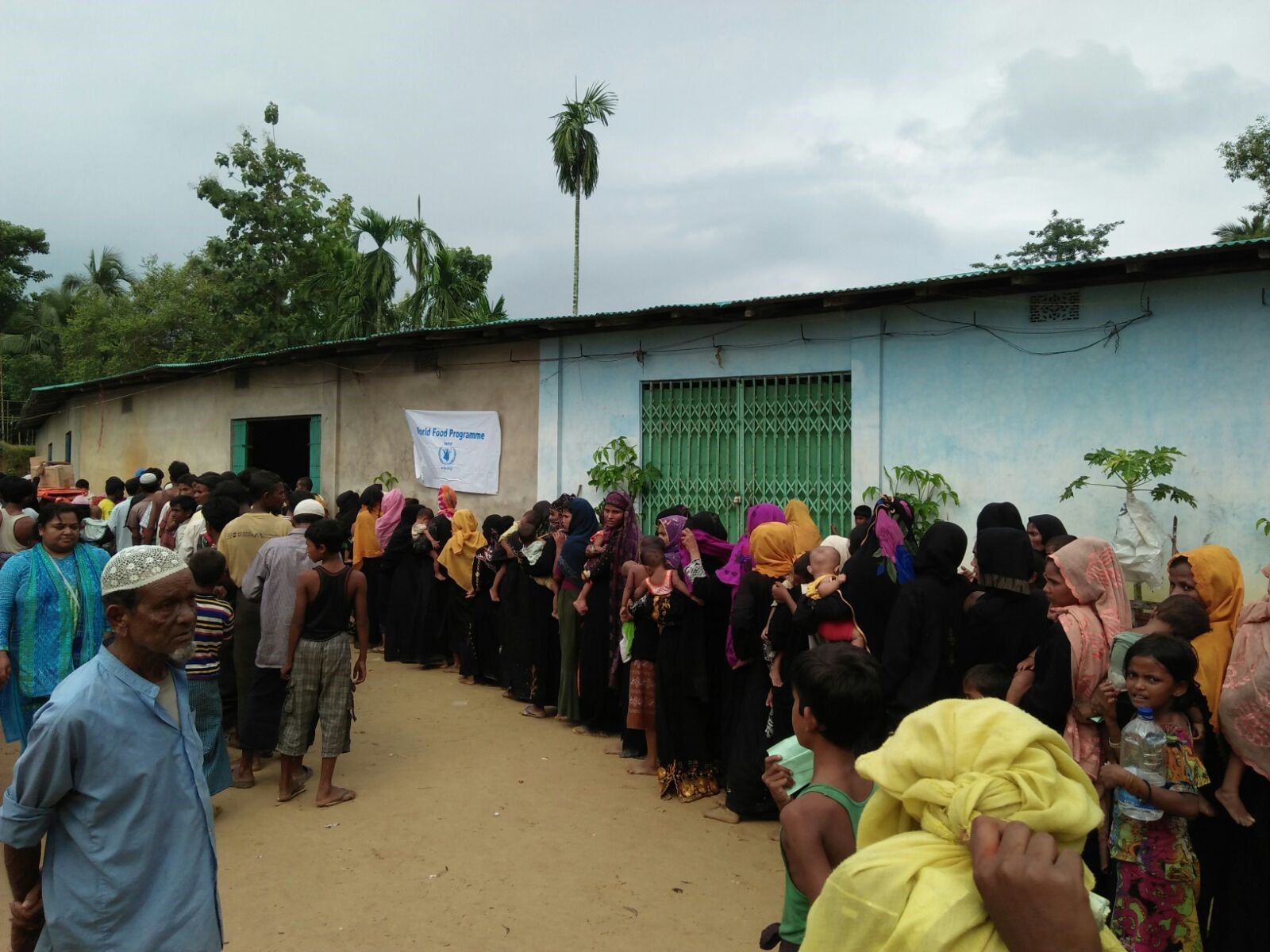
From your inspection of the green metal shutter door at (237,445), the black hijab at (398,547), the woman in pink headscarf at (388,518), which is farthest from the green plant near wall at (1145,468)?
the green metal shutter door at (237,445)

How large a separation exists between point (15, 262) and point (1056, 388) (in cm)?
3662

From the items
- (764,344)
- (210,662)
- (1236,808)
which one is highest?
(764,344)

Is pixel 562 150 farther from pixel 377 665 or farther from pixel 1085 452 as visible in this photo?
pixel 1085 452

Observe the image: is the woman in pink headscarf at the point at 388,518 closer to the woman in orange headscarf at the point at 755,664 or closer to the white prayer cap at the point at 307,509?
the white prayer cap at the point at 307,509

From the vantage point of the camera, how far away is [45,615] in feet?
14.0

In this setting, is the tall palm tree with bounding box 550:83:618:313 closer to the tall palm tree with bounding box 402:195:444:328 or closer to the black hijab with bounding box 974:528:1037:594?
the tall palm tree with bounding box 402:195:444:328

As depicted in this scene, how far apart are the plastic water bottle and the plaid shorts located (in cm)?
392

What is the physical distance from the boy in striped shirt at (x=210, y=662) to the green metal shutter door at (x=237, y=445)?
900cm

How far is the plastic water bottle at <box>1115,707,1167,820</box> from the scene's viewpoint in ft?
9.48

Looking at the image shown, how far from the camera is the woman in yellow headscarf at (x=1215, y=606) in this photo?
11.2 feet

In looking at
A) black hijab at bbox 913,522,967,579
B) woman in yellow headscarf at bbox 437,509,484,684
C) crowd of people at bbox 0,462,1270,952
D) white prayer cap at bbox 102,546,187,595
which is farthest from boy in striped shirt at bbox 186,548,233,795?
black hijab at bbox 913,522,967,579

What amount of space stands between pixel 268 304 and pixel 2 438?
12181mm

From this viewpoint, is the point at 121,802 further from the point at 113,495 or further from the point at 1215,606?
the point at 113,495

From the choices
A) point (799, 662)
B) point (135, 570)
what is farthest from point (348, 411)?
point (799, 662)
